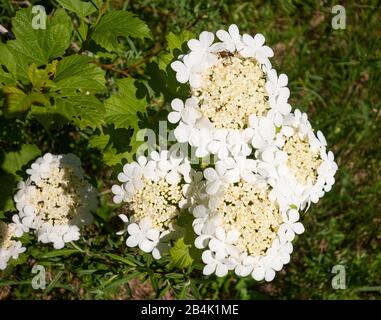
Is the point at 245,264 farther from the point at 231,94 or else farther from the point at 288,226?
the point at 231,94

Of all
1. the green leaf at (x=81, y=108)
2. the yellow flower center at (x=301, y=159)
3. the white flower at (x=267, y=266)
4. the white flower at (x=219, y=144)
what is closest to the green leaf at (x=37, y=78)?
the green leaf at (x=81, y=108)

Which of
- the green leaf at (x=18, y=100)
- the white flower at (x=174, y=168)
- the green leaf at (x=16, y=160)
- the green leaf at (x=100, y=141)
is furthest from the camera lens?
the green leaf at (x=16, y=160)

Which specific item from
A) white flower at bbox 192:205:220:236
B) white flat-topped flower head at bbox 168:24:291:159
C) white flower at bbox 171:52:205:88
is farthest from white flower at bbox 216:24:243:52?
white flower at bbox 192:205:220:236

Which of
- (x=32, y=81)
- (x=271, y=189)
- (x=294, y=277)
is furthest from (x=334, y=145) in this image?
(x=32, y=81)

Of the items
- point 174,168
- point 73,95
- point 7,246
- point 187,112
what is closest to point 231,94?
point 187,112

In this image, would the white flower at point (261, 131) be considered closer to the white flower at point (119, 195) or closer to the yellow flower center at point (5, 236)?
the white flower at point (119, 195)

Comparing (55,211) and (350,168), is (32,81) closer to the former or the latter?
(55,211)
